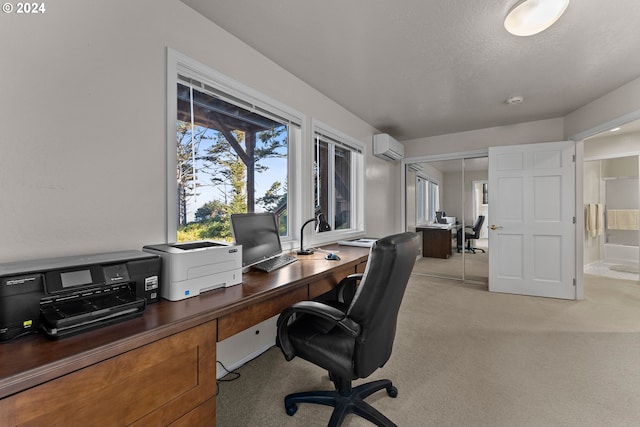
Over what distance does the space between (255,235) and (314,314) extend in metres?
0.74

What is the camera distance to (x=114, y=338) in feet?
2.75

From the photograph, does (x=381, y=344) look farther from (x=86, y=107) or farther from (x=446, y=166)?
(x=446, y=166)

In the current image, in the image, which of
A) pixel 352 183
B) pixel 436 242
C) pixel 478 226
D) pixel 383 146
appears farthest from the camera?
pixel 436 242

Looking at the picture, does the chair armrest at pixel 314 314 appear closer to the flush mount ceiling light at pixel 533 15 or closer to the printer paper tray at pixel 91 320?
the printer paper tray at pixel 91 320

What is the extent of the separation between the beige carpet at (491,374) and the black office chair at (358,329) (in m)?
0.15

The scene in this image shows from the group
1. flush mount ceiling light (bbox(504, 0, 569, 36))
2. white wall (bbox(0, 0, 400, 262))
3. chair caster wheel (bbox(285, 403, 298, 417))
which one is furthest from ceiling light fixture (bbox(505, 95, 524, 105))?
chair caster wheel (bbox(285, 403, 298, 417))

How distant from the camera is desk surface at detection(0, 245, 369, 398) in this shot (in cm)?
69

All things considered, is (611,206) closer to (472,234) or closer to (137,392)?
(472,234)

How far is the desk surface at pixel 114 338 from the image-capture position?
69 cm

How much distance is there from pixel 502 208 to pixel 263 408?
3834 mm

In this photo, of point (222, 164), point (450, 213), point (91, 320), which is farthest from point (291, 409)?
point (450, 213)

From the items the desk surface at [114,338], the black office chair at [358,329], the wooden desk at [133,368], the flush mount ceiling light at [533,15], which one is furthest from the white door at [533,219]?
the wooden desk at [133,368]

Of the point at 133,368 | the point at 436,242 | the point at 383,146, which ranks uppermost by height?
the point at 383,146

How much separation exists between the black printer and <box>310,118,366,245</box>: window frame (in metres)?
1.75
